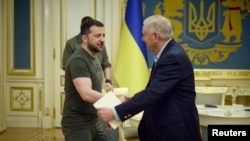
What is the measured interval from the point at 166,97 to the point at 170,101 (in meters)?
0.03

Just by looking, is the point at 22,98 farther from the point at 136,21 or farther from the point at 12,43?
the point at 136,21

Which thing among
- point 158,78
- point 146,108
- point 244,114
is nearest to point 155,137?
point 146,108

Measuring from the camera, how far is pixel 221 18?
5191mm

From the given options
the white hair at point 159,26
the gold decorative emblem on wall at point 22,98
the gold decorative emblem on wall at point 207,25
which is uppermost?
the gold decorative emblem on wall at point 207,25

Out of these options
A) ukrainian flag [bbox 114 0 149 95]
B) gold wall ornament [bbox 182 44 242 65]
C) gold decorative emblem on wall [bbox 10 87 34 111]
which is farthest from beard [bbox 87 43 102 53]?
gold decorative emblem on wall [bbox 10 87 34 111]

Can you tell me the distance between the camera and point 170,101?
1.97m

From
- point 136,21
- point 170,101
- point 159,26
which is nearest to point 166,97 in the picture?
point 170,101

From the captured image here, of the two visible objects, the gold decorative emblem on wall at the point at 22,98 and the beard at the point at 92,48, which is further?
the gold decorative emblem on wall at the point at 22,98

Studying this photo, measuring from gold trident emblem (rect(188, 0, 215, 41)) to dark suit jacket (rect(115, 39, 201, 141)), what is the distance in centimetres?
329

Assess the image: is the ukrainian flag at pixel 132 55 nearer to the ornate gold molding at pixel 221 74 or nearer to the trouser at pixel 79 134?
the ornate gold molding at pixel 221 74

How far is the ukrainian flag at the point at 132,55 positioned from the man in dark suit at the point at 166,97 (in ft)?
8.41

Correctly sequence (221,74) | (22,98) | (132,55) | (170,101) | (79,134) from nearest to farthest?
(170,101) → (79,134) → (132,55) → (221,74) → (22,98)

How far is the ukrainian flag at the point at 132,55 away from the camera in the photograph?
461 centimetres

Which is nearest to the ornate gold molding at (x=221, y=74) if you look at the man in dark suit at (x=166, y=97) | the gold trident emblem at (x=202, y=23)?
the gold trident emblem at (x=202, y=23)
